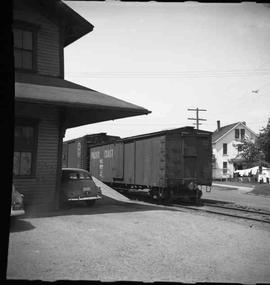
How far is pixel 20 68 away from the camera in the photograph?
12.5 m

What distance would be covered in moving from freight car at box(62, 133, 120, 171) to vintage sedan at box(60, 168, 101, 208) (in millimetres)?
9489

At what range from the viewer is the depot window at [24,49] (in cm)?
1245

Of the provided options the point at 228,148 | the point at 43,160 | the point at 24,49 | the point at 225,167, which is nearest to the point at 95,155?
the point at 43,160

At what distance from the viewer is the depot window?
12.5 meters

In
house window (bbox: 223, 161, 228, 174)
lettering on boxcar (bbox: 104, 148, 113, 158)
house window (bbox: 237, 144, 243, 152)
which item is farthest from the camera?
house window (bbox: 223, 161, 228, 174)

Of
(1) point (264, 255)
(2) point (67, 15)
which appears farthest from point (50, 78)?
(1) point (264, 255)

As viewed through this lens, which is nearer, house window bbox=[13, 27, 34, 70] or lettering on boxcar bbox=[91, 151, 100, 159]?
house window bbox=[13, 27, 34, 70]

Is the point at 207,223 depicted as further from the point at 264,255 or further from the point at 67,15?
the point at 67,15

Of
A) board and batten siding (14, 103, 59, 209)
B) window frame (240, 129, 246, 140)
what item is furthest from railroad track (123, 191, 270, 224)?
window frame (240, 129, 246, 140)

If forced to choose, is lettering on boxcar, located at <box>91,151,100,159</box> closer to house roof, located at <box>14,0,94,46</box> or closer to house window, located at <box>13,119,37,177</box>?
house roof, located at <box>14,0,94,46</box>

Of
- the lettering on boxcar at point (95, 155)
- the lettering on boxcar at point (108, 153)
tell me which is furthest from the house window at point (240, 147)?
the lettering on boxcar at point (108, 153)

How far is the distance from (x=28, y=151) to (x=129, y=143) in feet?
26.9

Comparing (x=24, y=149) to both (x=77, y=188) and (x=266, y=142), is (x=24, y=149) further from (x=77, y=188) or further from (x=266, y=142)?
(x=266, y=142)

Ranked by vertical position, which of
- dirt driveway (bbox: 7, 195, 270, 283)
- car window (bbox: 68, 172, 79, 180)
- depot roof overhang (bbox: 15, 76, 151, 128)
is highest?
depot roof overhang (bbox: 15, 76, 151, 128)
